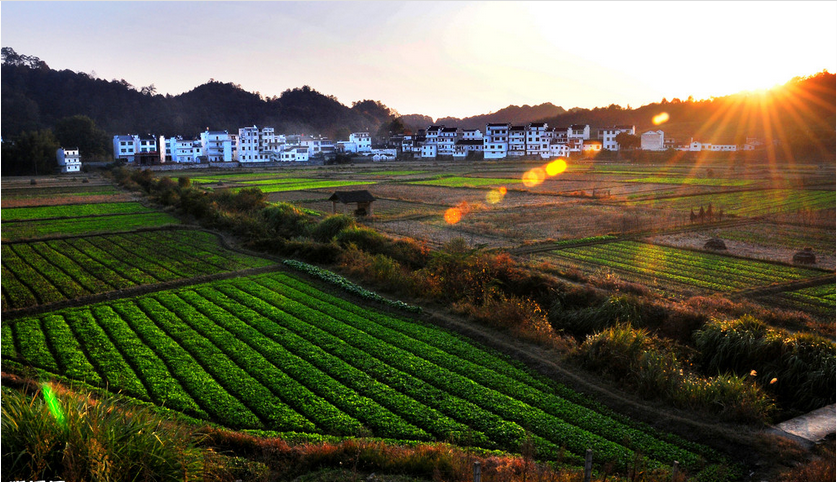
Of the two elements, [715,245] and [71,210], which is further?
[71,210]

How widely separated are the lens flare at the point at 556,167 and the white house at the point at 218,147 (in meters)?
59.0

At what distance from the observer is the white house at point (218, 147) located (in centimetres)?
10381

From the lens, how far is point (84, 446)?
21.2 feet

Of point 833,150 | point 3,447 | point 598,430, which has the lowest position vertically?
point 598,430

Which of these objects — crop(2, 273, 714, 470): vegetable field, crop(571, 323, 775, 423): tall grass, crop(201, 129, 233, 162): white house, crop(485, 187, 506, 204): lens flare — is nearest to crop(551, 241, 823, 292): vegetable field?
crop(571, 323, 775, 423): tall grass

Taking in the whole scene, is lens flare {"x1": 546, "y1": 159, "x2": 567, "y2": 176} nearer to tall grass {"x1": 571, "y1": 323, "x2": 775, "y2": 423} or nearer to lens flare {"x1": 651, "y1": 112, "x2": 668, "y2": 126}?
tall grass {"x1": 571, "y1": 323, "x2": 775, "y2": 423}

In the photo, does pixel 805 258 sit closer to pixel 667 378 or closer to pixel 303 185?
pixel 667 378

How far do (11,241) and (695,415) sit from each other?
31129 mm

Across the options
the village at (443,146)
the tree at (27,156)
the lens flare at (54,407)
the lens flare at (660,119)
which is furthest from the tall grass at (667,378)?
the lens flare at (660,119)

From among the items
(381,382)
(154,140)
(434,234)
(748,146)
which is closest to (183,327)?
(381,382)

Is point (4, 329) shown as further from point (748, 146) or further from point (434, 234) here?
point (748, 146)

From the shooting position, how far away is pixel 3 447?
646 cm

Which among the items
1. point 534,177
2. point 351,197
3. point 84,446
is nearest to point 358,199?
point 351,197

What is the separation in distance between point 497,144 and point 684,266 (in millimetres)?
84757
